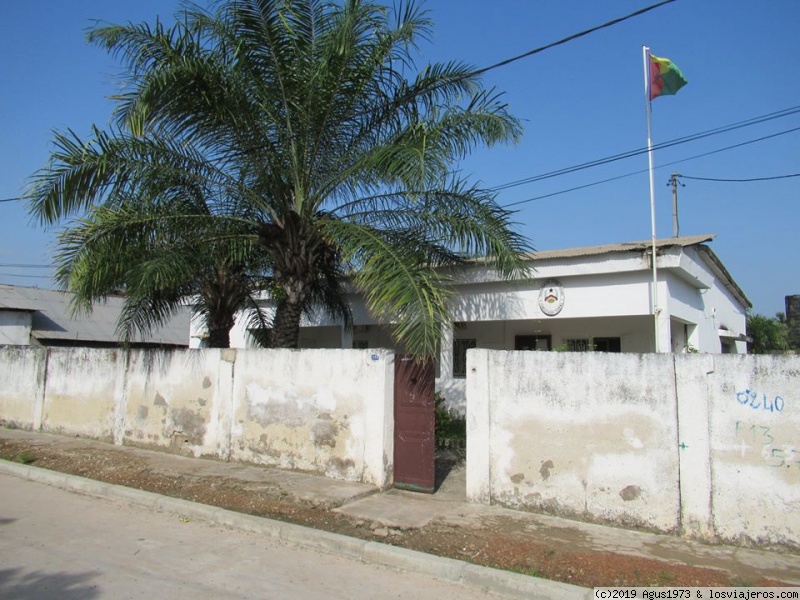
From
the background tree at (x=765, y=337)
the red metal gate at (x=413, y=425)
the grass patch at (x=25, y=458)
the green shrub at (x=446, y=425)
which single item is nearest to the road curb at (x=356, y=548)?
the grass patch at (x=25, y=458)

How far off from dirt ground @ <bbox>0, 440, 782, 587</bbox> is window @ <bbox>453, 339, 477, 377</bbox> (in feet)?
19.3

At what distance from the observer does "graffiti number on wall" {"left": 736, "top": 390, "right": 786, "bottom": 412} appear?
19.3ft

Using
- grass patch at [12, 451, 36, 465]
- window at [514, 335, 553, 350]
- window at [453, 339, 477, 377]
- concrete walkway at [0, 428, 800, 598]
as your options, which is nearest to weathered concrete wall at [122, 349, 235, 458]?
concrete walkway at [0, 428, 800, 598]

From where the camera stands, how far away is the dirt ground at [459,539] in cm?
514

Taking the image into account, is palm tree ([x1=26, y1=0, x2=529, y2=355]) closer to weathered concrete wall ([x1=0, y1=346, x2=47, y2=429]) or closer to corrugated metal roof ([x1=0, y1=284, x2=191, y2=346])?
weathered concrete wall ([x1=0, y1=346, x2=47, y2=429])

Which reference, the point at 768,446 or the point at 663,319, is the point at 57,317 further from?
the point at 768,446

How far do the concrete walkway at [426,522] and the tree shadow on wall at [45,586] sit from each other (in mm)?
2016

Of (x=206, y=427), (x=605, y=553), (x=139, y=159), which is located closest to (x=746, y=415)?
(x=605, y=553)

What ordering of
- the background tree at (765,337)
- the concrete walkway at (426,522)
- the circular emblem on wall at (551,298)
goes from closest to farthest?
the concrete walkway at (426,522) < the circular emblem on wall at (551,298) < the background tree at (765,337)

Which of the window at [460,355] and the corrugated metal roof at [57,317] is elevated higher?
the corrugated metal roof at [57,317]

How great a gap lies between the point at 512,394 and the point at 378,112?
517cm

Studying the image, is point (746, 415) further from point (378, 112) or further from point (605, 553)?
point (378, 112)

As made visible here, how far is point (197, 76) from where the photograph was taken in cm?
893

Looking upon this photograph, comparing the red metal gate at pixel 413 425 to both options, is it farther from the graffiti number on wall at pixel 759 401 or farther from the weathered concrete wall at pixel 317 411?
the graffiti number on wall at pixel 759 401
